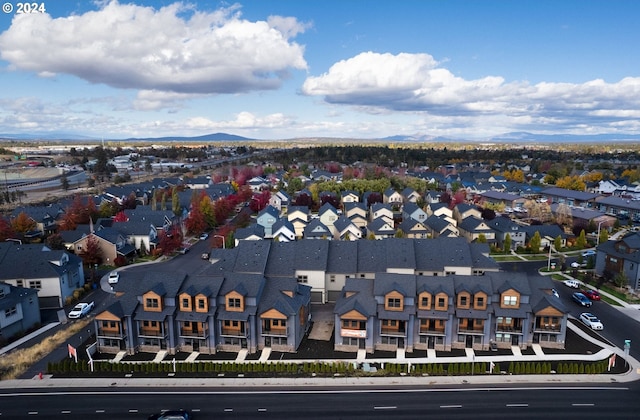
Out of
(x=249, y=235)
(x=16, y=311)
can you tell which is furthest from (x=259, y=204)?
(x=16, y=311)

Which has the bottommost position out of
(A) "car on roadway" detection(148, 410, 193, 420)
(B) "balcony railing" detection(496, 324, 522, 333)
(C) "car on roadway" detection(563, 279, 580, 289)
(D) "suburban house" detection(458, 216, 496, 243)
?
(C) "car on roadway" detection(563, 279, 580, 289)

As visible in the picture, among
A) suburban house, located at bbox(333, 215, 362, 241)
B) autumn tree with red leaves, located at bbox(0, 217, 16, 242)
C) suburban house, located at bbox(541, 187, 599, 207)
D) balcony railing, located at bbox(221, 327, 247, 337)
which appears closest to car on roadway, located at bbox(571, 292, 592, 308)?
suburban house, located at bbox(333, 215, 362, 241)

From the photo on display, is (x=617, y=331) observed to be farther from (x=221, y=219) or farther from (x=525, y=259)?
(x=221, y=219)

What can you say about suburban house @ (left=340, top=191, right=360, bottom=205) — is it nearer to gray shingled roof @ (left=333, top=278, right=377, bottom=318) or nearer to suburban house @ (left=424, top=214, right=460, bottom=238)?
suburban house @ (left=424, top=214, right=460, bottom=238)

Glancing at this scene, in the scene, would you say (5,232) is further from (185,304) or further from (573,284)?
(573,284)

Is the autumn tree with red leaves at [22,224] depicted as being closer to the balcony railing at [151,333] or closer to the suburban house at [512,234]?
the balcony railing at [151,333]

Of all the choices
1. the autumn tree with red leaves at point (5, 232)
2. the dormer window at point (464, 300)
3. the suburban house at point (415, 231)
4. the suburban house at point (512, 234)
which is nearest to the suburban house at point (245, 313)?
the dormer window at point (464, 300)

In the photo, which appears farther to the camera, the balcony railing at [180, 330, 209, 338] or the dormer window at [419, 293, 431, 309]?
the dormer window at [419, 293, 431, 309]
